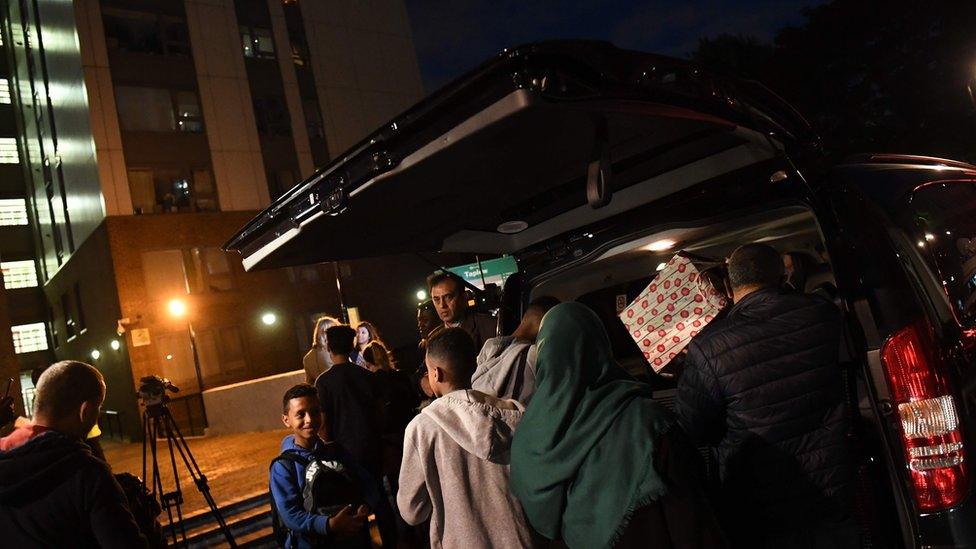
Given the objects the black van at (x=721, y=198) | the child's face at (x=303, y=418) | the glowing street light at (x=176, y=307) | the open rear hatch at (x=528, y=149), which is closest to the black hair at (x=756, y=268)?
the black van at (x=721, y=198)

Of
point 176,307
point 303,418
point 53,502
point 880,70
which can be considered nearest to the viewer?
point 53,502

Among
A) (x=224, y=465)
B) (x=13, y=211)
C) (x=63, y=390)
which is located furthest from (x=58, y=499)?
(x=13, y=211)

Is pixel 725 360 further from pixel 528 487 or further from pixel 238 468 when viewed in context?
pixel 238 468

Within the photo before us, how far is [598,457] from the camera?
179cm

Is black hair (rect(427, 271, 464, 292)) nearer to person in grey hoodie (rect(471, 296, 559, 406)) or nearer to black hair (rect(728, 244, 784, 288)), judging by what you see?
person in grey hoodie (rect(471, 296, 559, 406))

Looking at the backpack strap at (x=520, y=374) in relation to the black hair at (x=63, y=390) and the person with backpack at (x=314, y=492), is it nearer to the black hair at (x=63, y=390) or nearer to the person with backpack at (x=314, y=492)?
the person with backpack at (x=314, y=492)

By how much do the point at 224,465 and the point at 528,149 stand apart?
10.6 metres

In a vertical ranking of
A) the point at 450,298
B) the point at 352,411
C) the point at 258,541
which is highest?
the point at 450,298

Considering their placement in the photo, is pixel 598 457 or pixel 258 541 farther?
pixel 258 541

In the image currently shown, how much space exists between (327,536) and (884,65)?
23780 mm

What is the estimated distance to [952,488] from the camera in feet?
6.68

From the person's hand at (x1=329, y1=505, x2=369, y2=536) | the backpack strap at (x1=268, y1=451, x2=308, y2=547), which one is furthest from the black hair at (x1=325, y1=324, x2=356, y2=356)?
the person's hand at (x1=329, y1=505, x2=369, y2=536)

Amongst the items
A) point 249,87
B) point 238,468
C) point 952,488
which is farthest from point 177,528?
point 249,87

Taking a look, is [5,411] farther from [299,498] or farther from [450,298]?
[450,298]
